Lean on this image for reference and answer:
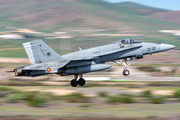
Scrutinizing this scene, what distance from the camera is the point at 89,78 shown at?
Result: 3794cm

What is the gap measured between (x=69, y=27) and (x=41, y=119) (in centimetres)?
16527

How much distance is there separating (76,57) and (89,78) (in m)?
11.9

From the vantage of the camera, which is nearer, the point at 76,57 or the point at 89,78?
the point at 76,57

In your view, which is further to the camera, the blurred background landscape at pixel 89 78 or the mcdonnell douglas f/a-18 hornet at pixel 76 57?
the mcdonnell douglas f/a-18 hornet at pixel 76 57

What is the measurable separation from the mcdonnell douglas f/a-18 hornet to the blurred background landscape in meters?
1.73

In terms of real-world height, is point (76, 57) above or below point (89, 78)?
above

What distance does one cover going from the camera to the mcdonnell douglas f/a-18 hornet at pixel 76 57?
2530 cm

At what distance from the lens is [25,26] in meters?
176

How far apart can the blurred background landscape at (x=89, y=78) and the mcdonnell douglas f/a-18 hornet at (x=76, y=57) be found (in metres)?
1.73

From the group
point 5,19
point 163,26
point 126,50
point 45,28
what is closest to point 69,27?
point 45,28

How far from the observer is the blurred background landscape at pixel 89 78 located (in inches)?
601

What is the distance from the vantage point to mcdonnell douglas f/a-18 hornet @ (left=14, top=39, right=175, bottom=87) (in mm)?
25297

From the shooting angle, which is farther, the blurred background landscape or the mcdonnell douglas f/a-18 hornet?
the mcdonnell douglas f/a-18 hornet

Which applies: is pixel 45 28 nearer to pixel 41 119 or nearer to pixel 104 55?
pixel 104 55
